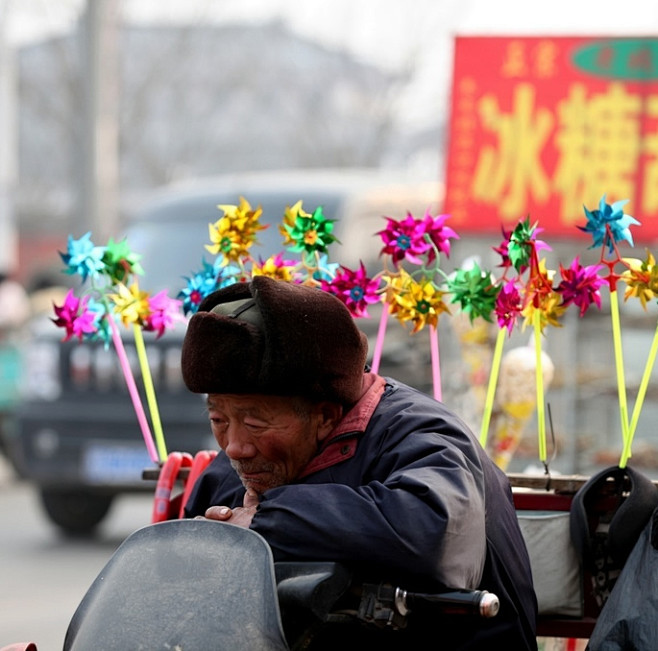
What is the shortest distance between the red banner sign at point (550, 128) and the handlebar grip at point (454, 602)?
19.0 ft

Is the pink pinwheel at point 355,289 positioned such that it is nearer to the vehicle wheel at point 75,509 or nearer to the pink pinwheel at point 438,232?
the pink pinwheel at point 438,232

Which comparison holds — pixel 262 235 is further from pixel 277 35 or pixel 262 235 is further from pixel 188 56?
pixel 277 35

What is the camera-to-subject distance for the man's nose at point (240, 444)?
2775 millimetres

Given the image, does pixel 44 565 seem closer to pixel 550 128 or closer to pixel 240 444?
pixel 550 128

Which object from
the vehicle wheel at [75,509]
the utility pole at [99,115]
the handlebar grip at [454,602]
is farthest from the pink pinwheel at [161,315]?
the utility pole at [99,115]

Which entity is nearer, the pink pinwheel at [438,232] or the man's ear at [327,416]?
the man's ear at [327,416]

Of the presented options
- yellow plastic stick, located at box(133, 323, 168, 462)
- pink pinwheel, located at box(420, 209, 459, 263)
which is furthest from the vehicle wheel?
pink pinwheel, located at box(420, 209, 459, 263)

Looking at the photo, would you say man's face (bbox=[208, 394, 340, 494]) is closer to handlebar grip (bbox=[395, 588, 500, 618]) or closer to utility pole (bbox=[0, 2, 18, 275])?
handlebar grip (bbox=[395, 588, 500, 618])

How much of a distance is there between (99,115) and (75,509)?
5.72 metres

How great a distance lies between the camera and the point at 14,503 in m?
11.4

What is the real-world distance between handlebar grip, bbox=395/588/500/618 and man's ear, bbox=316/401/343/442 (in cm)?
44

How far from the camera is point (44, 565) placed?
8.43m

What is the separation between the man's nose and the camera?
9.11 ft

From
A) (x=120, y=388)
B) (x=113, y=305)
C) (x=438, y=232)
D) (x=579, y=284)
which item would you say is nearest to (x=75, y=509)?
(x=120, y=388)
